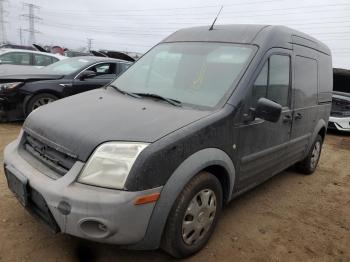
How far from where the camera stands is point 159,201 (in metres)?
2.59

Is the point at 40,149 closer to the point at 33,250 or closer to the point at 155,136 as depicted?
the point at 33,250

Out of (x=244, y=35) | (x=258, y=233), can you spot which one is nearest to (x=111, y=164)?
(x=258, y=233)

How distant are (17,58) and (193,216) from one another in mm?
9043

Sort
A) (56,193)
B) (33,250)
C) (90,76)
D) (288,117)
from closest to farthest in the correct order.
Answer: (56,193) < (33,250) < (288,117) < (90,76)

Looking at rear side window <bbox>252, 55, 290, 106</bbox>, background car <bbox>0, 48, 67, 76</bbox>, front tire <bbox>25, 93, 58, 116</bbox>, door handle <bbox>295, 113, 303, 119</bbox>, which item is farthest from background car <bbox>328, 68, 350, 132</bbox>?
background car <bbox>0, 48, 67, 76</bbox>

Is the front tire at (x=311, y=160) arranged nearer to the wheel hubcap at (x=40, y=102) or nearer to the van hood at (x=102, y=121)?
the van hood at (x=102, y=121)

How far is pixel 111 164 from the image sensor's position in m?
2.52

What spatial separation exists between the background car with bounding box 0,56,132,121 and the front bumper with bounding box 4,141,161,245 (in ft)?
15.4

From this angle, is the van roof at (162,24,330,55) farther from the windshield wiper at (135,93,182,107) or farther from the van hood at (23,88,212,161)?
the van hood at (23,88,212,161)

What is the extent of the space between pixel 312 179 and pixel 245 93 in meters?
3.01

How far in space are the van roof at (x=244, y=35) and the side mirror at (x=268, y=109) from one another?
70 centimetres

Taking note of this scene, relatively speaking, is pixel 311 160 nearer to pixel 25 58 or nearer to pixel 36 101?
Result: pixel 36 101

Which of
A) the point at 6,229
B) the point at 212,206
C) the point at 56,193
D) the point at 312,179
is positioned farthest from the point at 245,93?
the point at 312,179

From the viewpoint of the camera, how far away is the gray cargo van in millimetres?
2500
